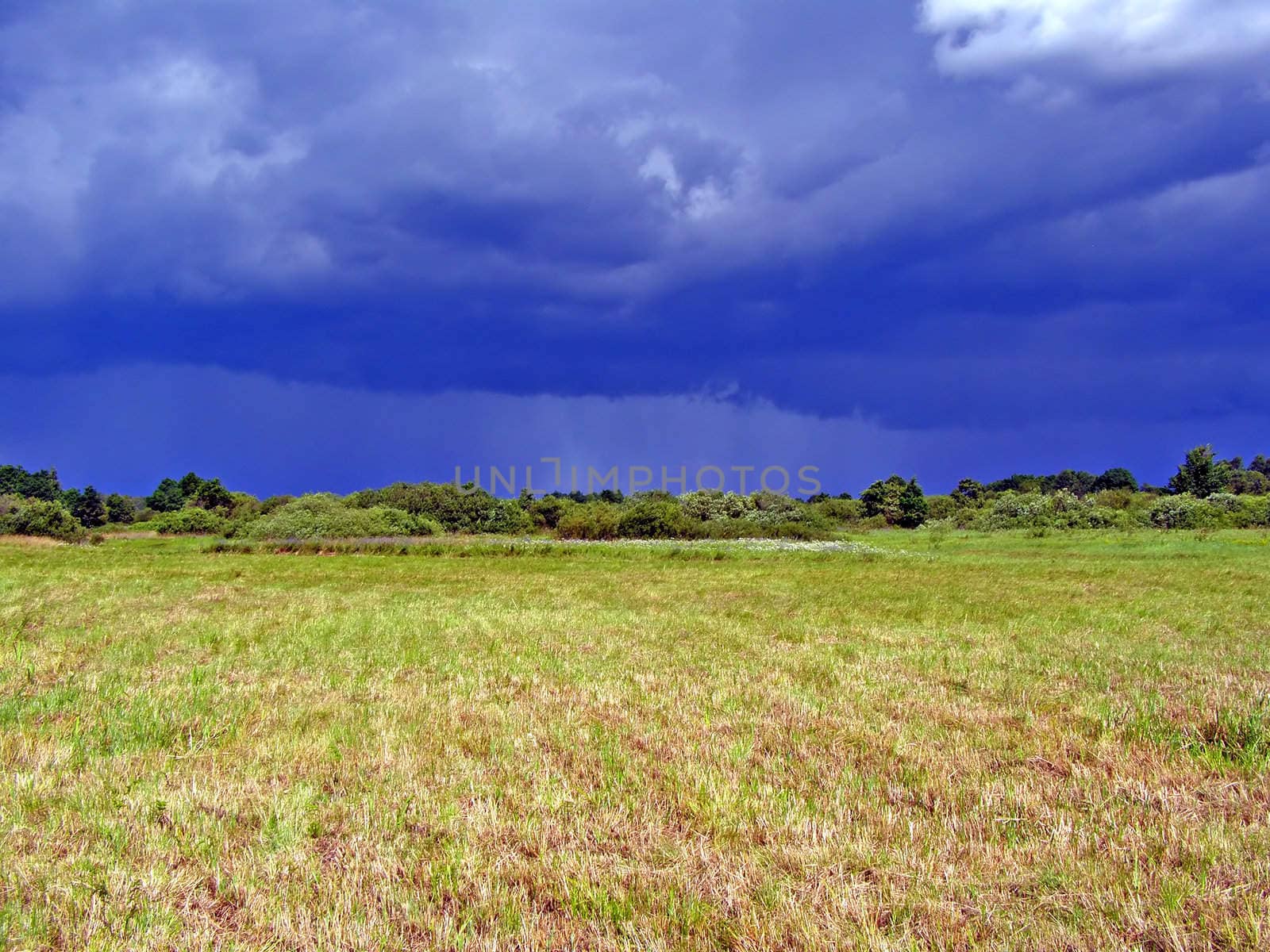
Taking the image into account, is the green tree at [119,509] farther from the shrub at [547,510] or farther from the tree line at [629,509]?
the shrub at [547,510]

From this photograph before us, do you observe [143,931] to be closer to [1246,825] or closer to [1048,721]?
[1246,825]

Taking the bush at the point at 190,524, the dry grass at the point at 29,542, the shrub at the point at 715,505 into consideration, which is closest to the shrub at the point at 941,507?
the shrub at the point at 715,505

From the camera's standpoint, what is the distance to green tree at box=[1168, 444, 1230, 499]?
90.3m

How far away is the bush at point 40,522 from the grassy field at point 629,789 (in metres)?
67.6

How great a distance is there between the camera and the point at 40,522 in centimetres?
6538

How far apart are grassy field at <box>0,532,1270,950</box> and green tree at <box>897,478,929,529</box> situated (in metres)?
90.6

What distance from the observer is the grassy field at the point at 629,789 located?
3094mm

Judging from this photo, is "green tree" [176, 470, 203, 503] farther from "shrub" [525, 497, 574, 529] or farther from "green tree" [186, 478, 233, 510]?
"shrub" [525, 497, 574, 529]

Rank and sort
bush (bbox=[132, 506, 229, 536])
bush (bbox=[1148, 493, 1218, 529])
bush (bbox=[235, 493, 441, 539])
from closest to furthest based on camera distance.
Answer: bush (bbox=[235, 493, 441, 539]), bush (bbox=[1148, 493, 1218, 529]), bush (bbox=[132, 506, 229, 536])

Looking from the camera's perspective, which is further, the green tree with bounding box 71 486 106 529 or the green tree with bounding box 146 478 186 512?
the green tree with bounding box 146 478 186 512

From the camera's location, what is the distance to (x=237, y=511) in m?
94.2

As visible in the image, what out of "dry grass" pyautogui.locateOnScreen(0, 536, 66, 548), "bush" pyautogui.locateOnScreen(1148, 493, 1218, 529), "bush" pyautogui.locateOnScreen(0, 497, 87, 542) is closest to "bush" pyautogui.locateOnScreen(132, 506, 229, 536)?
"bush" pyautogui.locateOnScreen(0, 497, 87, 542)

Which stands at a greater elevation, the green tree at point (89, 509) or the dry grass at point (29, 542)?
the green tree at point (89, 509)

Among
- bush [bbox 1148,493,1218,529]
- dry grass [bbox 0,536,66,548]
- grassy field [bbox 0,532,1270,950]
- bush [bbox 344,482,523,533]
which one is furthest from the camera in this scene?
bush [bbox 344,482,523,533]
